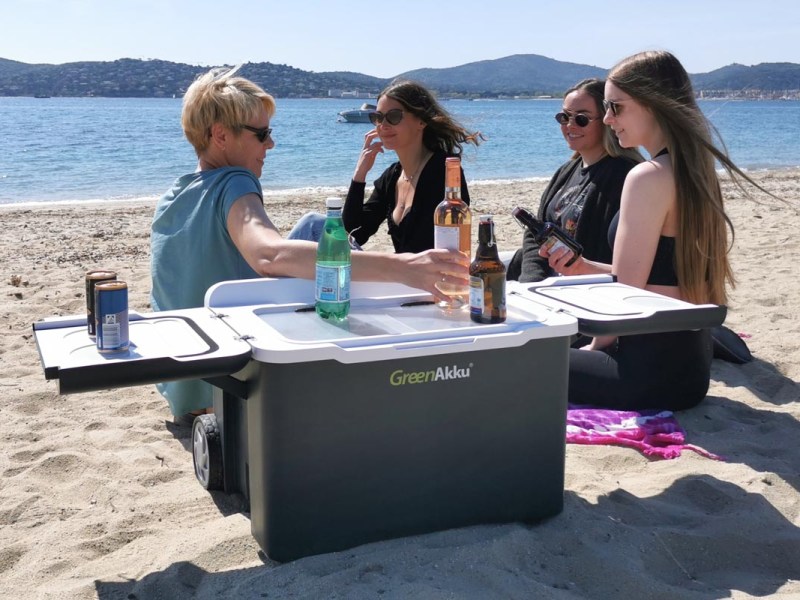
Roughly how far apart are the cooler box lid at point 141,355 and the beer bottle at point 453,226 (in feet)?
2.41

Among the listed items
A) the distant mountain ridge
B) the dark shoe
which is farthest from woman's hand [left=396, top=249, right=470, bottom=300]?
the distant mountain ridge

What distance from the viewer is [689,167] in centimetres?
329

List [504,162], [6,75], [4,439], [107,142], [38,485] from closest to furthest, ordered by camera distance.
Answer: [38,485], [4,439], [504,162], [107,142], [6,75]

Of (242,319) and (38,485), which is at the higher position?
(242,319)

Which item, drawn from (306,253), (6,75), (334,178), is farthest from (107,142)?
(6,75)

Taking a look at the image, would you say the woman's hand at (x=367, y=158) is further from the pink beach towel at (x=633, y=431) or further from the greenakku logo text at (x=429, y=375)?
the greenakku logo text at (x=429, y=375)

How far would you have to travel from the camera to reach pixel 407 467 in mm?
2414

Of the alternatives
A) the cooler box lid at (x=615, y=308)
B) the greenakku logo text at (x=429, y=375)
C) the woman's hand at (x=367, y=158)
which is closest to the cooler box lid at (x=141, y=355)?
the greenakku logo text at (x=429, y=375)

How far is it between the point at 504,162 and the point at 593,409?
69.9ft

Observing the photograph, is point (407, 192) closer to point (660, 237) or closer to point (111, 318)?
point (660, 237)

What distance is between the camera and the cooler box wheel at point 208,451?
→ 8.95 feet

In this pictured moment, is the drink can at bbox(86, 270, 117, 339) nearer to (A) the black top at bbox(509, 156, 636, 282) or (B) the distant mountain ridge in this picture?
(A) the black top at bbox(509, 156, 636, 282)

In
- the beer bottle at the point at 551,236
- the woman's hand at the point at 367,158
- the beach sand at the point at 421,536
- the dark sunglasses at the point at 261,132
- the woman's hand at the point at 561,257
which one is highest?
the dark sunglasses at the point at 261,132

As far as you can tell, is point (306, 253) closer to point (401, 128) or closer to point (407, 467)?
point (407, 467)
